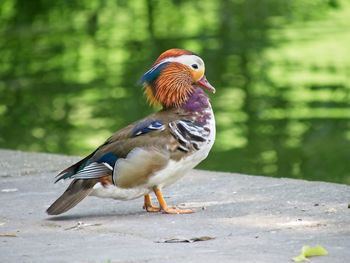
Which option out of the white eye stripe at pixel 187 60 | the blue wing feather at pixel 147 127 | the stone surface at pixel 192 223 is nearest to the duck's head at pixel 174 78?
the white eye stripe at pixel 187 60

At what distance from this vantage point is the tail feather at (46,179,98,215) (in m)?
6.64

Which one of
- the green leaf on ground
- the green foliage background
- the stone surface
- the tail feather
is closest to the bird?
the tail feather

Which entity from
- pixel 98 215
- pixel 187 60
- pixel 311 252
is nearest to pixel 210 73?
pixel 187 60

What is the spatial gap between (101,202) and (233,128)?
18.4 feet

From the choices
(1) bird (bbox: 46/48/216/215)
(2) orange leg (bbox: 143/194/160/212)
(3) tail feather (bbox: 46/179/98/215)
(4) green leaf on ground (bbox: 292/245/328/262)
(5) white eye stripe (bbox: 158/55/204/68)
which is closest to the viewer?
(4) green leaf on ground (bbox: 292/245/328/262)

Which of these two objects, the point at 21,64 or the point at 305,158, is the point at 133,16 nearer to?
the point at 21,64

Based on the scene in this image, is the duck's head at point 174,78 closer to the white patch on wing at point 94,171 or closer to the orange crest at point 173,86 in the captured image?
the orange crest at point 173,86

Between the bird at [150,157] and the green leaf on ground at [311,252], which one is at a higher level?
the bird at [150,157]

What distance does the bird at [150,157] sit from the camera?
677cm

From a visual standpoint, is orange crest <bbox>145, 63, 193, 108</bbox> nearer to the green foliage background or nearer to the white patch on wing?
the white patch on wing

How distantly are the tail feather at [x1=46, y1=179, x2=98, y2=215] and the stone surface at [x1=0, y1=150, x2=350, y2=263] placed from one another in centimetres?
8

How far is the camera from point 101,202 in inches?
293

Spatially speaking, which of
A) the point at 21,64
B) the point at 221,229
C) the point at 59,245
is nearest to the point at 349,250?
the point at 221,229

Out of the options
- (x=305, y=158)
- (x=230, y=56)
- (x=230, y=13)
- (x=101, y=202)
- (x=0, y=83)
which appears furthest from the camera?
(x=230, y=13)
